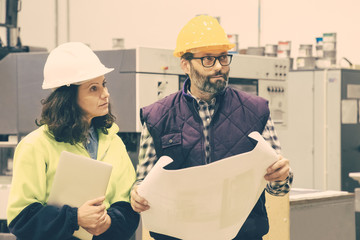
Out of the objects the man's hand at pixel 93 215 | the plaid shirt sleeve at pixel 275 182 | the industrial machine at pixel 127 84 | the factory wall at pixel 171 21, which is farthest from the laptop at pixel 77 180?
the factory wall at pixel 171 21

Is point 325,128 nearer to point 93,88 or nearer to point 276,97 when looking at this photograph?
point 276,97

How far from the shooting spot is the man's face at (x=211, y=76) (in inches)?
60.8

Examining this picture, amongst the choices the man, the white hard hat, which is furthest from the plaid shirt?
the white hard hat

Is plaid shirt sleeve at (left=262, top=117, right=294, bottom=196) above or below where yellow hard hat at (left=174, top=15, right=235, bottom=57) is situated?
below

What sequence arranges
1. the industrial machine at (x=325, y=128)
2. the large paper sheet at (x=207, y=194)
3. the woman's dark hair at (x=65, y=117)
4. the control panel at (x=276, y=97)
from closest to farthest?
1. the large paper sheet at (x=207, y=194)
2. the woman's dark hair at (x=65, y=117)
3. the control panel at (x=276, y=97)
4. the industrial machine at (x=325, y=128)

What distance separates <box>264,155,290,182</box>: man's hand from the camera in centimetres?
143

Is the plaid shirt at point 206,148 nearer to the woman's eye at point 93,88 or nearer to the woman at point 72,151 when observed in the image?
the woman at point 72,151

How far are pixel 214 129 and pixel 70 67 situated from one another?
1.38 ft

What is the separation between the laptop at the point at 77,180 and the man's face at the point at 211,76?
0.35 meters

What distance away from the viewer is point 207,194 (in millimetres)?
1417

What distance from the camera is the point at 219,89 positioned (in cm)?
154

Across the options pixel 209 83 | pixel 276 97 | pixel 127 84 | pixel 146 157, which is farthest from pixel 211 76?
pixel 276 97

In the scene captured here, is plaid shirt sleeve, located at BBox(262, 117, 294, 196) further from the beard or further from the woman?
the woman

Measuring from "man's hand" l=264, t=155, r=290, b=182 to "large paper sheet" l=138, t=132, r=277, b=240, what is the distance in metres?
0.01
